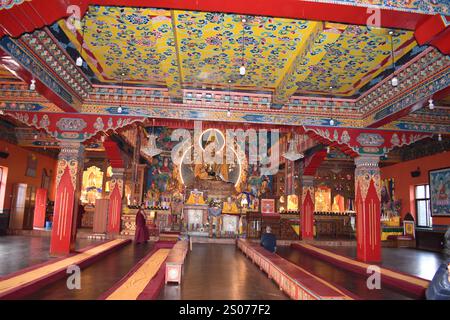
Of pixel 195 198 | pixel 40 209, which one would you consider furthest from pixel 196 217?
pixel 40 209

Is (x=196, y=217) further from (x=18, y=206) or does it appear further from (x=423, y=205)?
(x=423, y=205)

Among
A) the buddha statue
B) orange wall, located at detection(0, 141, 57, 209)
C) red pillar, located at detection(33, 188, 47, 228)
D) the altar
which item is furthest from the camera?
the buddha statue

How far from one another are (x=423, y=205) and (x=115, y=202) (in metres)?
13.2

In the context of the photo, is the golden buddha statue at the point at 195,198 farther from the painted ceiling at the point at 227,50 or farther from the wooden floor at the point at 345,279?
the painted ceiling at the point at 227,50

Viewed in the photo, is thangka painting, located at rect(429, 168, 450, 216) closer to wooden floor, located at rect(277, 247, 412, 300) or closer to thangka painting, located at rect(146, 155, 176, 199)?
wooden floor, located at rect(277, 247, 412, 300)

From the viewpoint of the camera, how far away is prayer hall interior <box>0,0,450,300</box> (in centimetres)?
504

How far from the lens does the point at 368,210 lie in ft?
30.9

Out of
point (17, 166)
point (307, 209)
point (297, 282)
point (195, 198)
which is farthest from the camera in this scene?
point (195, 198)

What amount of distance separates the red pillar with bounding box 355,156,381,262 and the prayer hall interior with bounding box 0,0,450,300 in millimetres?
41

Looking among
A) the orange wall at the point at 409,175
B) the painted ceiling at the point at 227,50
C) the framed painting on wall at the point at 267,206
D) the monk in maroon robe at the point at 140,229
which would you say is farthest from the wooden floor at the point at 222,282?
the orange wall at the point at 409,175

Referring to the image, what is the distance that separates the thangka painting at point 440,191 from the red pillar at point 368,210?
15.4 feet

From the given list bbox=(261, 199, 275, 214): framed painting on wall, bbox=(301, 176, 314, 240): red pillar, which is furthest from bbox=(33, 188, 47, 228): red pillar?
bbox=(301, 176, 314, 240): red pillar
